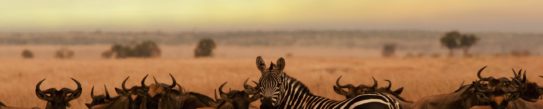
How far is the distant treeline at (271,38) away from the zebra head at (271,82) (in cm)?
14452

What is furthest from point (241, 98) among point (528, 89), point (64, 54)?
point (64, 54)

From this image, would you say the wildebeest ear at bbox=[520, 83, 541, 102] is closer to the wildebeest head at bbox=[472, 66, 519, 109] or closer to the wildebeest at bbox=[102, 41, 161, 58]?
the wildebeest head at bbox=[472, 66, 519, 109]

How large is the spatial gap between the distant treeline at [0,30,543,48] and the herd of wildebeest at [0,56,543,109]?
140m

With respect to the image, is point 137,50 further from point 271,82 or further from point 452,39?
point 271,82

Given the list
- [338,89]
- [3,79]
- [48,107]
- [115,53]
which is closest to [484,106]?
[338,89]

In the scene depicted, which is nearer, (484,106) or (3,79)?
(484,106)

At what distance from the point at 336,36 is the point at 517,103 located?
164 metres

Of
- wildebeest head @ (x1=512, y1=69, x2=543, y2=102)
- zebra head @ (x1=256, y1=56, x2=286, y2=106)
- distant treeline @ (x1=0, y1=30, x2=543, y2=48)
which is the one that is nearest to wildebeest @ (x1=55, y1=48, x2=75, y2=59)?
distant treeline @ (x1=0, y1=30, x2=543, y2=48)

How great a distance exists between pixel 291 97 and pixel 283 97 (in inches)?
6.2

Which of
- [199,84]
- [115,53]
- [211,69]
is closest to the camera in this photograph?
[199,84]

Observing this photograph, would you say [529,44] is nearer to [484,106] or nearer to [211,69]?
[211,69]

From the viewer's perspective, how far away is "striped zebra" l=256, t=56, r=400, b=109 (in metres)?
12.2

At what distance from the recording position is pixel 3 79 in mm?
39094

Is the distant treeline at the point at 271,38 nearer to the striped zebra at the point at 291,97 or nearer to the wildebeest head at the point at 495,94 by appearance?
the wildebeest head at the point at 495,94
